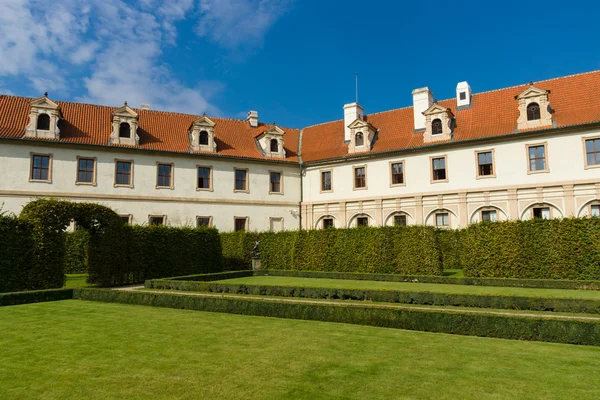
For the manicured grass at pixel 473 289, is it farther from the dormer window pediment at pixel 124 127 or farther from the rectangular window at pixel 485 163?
the dormer window pediment at pixel 124 127

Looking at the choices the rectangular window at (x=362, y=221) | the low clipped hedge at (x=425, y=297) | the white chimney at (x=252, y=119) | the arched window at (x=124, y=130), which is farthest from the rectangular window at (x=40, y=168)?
the rectangular window at (x=362, y=221)

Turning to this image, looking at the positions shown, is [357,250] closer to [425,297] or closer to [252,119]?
[425,297]

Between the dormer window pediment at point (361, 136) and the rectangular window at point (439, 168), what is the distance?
532cm

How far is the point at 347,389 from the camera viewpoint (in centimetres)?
527

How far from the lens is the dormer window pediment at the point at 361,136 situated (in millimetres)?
Answer: 32891

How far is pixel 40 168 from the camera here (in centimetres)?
2730

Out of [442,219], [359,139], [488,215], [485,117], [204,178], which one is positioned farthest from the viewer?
[359,139]

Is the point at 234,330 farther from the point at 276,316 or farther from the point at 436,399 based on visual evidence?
the point at 436,399

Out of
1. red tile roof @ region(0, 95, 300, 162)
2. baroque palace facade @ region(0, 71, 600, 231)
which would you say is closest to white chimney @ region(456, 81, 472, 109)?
baroque palace facade @ region(0, 71, 600, 231)

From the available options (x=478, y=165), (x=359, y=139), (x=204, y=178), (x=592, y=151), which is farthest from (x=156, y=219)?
(x=592, y=151)

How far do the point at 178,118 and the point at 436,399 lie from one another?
32876 millimetres

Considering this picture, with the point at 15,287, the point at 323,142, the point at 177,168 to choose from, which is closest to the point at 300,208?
the point at 323,142

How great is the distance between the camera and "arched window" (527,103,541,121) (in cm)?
2661

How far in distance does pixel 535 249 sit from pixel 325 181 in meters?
18.5
